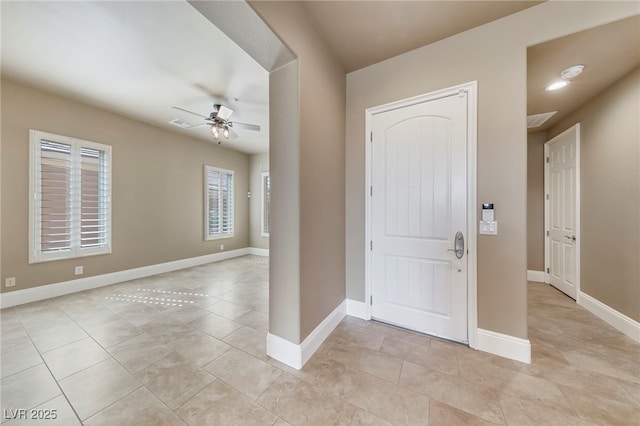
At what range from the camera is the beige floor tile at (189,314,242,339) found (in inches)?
91.4

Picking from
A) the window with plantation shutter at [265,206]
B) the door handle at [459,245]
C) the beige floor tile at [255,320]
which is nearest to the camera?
the door handle at [459,245]

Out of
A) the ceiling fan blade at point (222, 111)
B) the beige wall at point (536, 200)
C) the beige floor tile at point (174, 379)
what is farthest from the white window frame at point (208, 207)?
the beige wall at point (536, 200)

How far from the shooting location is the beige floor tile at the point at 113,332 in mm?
2158

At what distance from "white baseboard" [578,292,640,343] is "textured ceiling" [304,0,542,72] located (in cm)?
308

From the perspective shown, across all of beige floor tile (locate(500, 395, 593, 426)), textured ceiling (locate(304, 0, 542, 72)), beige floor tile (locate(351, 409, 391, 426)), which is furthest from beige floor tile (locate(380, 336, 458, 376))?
textured ceiling (locate(304, 0, 542, 72))

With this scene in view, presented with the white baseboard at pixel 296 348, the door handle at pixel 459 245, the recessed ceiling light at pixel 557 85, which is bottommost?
the white baseboard at pixel 296 348

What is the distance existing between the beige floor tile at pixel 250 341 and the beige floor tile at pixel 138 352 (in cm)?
55

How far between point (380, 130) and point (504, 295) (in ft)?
6.30

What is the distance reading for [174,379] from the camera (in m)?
1.67

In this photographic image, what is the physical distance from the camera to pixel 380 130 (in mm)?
2461

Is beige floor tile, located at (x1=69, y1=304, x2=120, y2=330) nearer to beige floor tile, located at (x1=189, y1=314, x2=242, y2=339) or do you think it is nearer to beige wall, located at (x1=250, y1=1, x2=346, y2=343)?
beige floor tile, located at (x1=189, y1=314, x2=242, y2=339)

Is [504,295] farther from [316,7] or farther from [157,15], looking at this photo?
[157,15]

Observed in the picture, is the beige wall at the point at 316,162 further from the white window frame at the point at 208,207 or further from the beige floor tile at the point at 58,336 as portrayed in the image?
the white window frame at the point at 208,207

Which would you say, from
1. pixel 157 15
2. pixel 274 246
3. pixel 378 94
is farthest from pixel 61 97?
pixel 378 94
